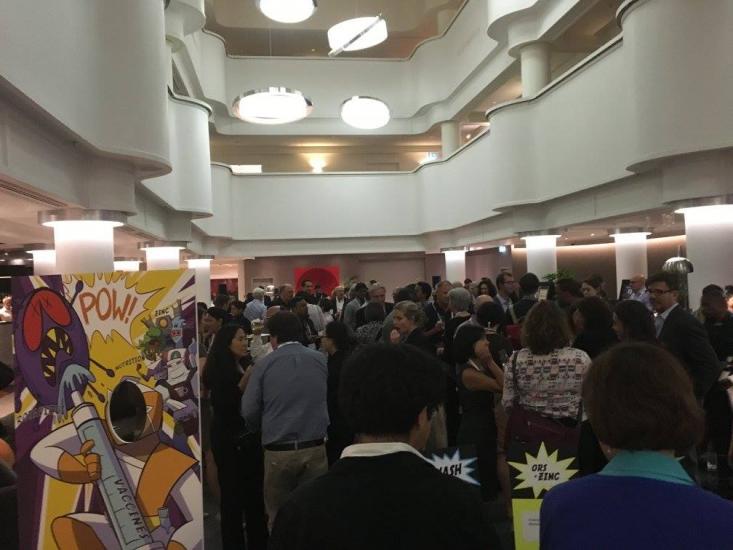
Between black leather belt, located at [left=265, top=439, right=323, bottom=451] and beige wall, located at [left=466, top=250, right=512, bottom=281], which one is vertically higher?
→ beige wall, located at [left=466, top=250, right=512, bottom=281]

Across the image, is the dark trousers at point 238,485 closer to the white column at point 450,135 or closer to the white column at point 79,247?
the white column at point 79,247

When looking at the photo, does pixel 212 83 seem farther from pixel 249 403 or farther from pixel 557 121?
pixel 249 403

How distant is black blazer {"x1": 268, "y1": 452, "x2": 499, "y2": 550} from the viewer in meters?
1.22

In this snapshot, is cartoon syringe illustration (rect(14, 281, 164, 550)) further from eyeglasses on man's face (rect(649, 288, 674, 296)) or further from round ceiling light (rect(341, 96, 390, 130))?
round ceiling light (rect(341, 96, 390, 130))

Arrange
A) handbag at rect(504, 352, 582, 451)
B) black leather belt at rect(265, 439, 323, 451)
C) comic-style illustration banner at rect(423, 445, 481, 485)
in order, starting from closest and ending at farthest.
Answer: comic-style illustration banner at rect(423, 445, 481, 485) → handbag at rect(504, 352, 582, 451) → black leather belt at rect(265, 439, 323, 451)

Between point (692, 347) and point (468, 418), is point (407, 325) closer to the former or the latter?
point (468, 418)

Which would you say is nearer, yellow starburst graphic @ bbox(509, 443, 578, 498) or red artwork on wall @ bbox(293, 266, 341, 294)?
yellow starburst graphic @ bbox(509, 443, 578, 498)

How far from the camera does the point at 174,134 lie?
909 cm

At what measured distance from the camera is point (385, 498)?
1.24m

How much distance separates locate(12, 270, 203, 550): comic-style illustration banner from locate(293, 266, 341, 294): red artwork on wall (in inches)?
635

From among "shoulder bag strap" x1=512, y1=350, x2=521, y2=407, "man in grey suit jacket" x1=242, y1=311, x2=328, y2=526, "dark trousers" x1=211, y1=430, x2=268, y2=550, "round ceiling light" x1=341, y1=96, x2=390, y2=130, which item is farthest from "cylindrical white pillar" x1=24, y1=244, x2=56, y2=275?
"shoulder bag strap" x1=512, y1=350, x2=521, y2=407

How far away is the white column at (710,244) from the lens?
636 cm

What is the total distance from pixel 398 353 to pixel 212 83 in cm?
1647

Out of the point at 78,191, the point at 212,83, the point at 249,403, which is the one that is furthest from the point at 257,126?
the point at 249,403
